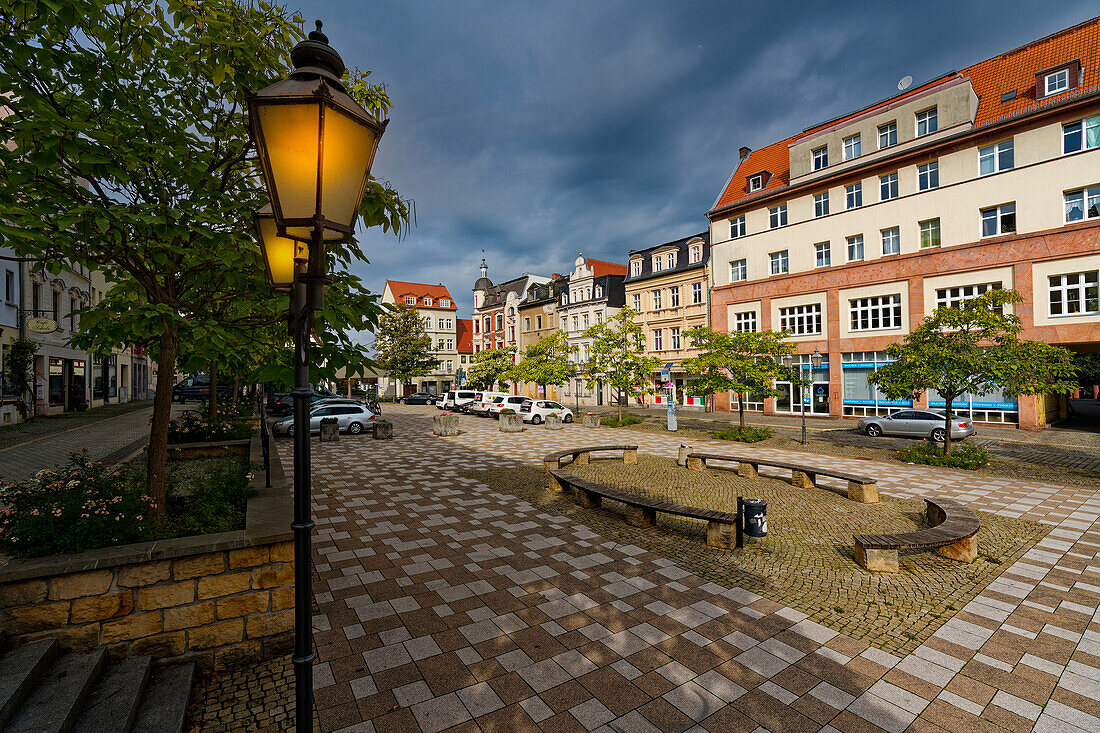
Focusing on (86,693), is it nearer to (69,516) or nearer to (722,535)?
(69,516)

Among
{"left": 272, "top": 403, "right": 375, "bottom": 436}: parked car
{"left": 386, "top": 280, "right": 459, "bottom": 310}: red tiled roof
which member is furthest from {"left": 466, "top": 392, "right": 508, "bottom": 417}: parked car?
{"left": 386, "top": 280, "right": 459, "bottom": 310}: red tiled roof

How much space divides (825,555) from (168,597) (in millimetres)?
7799

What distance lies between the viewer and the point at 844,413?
1086 inches

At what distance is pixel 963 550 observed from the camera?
6828 millimetres

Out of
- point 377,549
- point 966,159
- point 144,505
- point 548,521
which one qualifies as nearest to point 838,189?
point 966,159

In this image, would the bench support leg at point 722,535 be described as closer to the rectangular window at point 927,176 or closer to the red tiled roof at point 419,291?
the rectangular window at point 927,176

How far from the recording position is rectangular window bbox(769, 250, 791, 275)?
100 ft

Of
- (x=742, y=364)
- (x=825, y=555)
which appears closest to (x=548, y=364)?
(x=742, y=364)

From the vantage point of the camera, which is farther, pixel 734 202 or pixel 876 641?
pixel 734 202

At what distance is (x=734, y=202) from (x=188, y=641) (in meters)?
35.1

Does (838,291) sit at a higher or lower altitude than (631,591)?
higher

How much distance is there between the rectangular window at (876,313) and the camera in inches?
1013

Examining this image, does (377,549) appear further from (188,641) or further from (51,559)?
(51,559)

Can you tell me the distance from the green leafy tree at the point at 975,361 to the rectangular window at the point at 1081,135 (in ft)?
43.3
